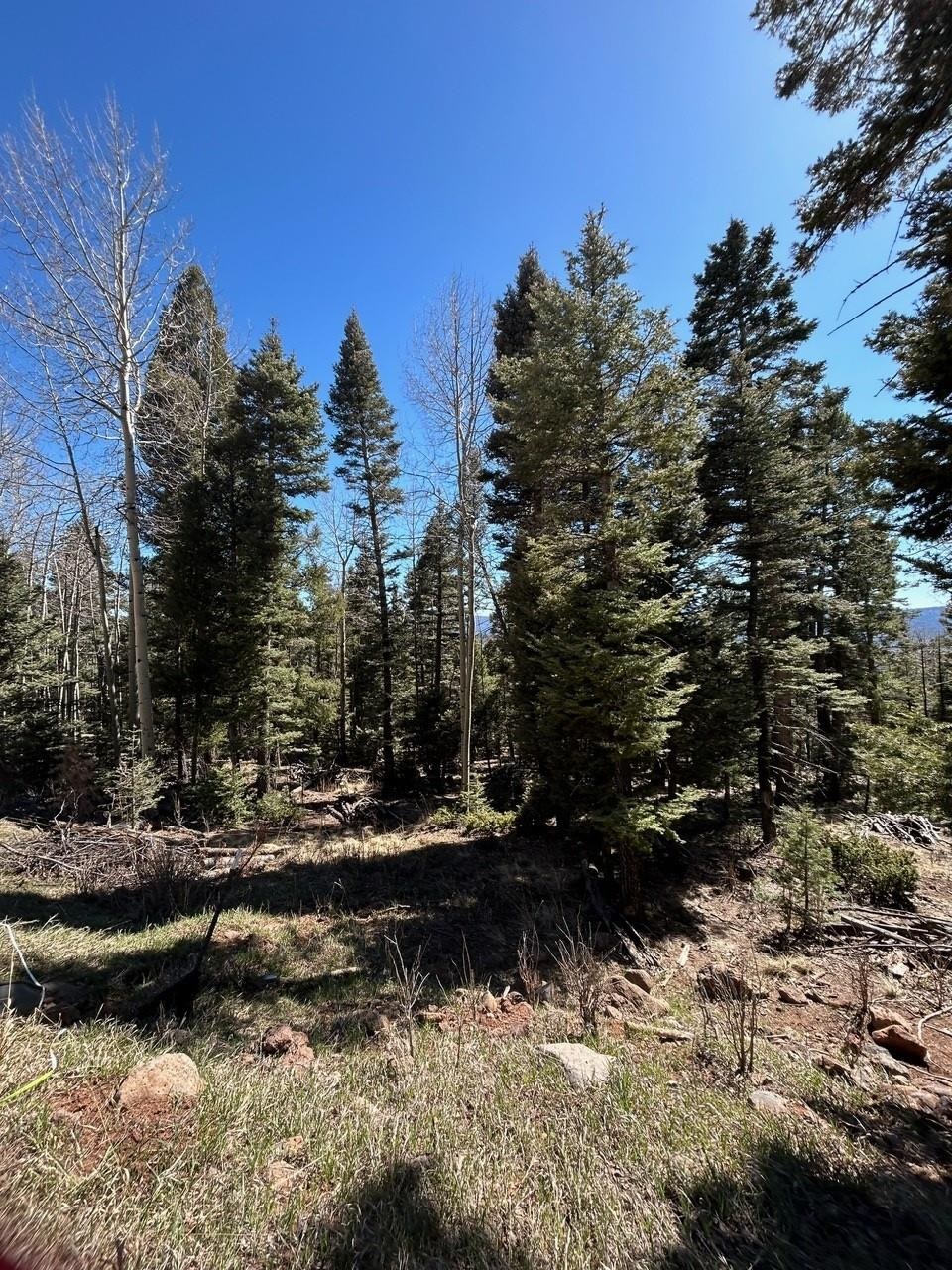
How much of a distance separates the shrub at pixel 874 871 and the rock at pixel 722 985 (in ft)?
11.3

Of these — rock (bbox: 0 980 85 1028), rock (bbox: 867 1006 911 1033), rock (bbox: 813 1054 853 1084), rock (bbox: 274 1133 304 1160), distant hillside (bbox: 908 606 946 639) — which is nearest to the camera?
rock (bbox: 274 1133 304 1160)

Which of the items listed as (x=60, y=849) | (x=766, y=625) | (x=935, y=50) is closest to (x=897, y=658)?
(x=766, y=625)

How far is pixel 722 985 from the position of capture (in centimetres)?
521

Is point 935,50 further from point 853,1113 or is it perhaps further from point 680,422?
point 853,1113

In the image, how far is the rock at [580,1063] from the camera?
3.49 meters

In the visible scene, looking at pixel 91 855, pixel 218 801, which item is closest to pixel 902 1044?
pixel 91 855

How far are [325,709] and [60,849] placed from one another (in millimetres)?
11063

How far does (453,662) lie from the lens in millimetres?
20469

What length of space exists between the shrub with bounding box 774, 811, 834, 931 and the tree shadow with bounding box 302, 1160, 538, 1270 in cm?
697

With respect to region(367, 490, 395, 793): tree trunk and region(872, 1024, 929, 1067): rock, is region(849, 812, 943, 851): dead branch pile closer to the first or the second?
region(872, 1024, 929, 1067): rock

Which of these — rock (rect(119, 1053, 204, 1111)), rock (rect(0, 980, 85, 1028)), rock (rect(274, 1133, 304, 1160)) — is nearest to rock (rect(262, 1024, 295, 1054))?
rock (rect(119, 1053, 204, 1111))

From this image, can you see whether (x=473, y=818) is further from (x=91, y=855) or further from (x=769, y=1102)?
(x=769, y=1102)

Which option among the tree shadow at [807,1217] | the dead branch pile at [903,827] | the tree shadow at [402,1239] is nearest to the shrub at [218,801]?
the tree shadow at [402,1239]

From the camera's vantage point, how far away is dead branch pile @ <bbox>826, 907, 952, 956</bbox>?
6.59m
